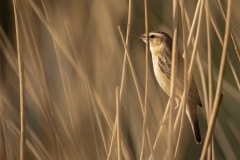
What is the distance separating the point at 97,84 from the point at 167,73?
757mm

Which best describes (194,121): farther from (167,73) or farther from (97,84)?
(97,84)

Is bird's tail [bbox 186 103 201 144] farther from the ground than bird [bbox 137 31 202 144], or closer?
closer

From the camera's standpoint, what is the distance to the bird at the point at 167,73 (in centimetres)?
323

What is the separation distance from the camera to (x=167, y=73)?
11.6ft

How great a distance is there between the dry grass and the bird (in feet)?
0.40

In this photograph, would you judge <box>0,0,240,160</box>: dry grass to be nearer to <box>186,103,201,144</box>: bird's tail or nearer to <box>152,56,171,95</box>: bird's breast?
<box>186,103,201,144</box>: bird's tail

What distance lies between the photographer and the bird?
3229 millimetres

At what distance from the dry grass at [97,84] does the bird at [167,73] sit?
0.12 meters

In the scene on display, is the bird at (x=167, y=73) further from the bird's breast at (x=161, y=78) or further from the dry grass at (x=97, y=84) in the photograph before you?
the dry grass at (x=97, y=84)

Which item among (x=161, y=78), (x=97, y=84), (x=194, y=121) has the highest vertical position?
(x=97, y=84)

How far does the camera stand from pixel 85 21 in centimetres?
307

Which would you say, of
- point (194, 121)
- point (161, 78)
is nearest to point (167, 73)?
point (161, 78)

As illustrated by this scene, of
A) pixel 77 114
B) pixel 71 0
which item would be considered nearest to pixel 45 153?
pixel 77 114

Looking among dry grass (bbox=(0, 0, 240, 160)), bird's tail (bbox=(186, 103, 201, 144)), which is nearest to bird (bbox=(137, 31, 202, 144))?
bird's tail (bbox=(186, 103, 201, 144))
